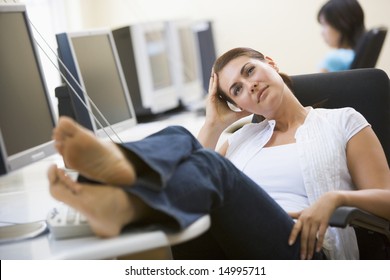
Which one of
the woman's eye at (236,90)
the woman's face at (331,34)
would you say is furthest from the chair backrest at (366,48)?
the woman's eye at (236,90)

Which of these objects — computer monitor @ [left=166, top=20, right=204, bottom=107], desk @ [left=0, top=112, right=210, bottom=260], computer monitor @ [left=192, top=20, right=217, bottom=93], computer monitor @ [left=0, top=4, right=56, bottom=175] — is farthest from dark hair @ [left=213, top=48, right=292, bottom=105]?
computer monitor @ [left=192, top=20, right=217, bottom=93]

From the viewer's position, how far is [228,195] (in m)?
1.18

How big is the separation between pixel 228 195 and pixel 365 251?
0.47 metres

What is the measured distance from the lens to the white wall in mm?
4160

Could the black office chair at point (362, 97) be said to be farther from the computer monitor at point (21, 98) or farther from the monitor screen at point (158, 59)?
the monitor screen at point (158, 59)

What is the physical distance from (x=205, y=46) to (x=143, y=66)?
0.93m

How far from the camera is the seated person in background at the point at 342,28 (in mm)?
3178

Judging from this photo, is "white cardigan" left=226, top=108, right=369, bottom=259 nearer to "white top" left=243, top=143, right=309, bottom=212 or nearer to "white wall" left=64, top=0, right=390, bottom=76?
"white top" left=243, top=143, right=309, bottom=212

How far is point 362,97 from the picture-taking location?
5.34ft

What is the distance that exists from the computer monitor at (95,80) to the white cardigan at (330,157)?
53cm

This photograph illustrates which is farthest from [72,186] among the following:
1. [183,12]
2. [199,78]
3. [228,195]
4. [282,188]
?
[183,12]

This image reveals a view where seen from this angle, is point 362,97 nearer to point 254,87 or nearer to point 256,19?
point 254,87
